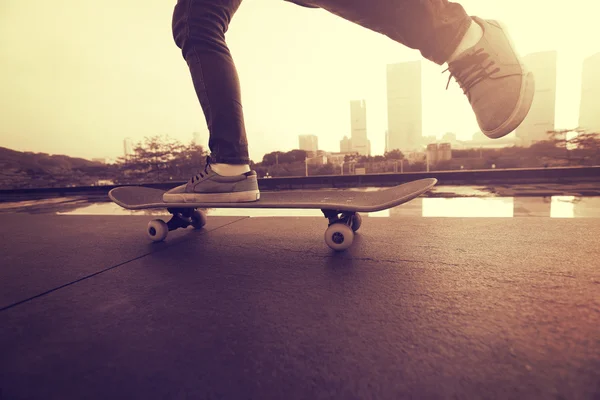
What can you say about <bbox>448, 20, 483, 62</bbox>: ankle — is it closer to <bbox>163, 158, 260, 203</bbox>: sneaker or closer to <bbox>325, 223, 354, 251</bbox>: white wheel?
<bbox>325, 223, 354, 251</bbox>: white wheel

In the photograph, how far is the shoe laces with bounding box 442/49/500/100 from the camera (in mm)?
1262

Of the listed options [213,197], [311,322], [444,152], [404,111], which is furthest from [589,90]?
[404,111]

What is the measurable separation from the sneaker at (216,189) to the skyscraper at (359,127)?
29517 mm

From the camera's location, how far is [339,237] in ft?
3.52

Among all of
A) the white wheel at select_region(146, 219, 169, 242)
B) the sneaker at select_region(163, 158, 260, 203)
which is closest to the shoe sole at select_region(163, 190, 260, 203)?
the sneaker at select_region(163, 158, 260, 203)

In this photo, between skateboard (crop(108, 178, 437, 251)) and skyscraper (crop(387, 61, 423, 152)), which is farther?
skyscraper (crop(387, 61, 423, 152))

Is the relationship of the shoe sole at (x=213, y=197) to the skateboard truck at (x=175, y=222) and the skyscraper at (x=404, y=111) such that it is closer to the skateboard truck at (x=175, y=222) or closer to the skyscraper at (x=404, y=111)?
the skateboard truck at (x=175, y=222)

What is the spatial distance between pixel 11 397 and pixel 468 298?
0.76m

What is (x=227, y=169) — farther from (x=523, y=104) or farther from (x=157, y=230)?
(x=523, y=104)

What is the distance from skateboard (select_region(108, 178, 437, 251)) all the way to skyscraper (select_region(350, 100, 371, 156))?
29335 mm

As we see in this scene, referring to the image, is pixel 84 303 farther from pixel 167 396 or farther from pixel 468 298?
pixel 468 298

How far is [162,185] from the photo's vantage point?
845 centimetres

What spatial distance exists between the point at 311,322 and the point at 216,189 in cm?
86

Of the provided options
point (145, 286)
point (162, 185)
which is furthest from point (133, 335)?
point (162, 185)
